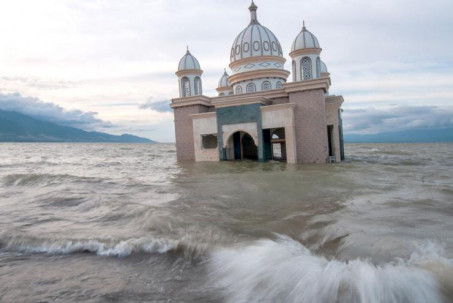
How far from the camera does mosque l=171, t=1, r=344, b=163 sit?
52.4ft

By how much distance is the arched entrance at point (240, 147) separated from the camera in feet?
60.5

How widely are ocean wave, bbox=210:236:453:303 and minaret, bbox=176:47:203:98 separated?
1883 cm

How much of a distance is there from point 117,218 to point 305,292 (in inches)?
148

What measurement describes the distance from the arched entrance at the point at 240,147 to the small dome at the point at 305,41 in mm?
6018

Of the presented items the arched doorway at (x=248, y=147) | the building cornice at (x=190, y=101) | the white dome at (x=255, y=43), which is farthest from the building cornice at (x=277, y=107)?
the white dome at (x=255, y=43)

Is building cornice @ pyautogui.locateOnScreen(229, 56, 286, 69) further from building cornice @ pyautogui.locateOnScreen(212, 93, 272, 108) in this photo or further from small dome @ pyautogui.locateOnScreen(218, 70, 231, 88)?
small dome @ pyautogui.locateOnScreen(218, 70, 231, 88)

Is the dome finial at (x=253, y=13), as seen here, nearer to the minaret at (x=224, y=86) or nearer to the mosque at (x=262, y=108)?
the mosque at (x=262, y=108)

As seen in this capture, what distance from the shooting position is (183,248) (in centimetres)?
390

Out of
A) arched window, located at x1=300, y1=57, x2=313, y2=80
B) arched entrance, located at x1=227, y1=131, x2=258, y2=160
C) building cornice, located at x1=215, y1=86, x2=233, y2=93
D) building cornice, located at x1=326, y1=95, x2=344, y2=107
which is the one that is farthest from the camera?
building cornice, located at x1=215, y1=86, x2=233, y2=93

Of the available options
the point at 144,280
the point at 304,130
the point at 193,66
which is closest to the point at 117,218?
the point at 144,280

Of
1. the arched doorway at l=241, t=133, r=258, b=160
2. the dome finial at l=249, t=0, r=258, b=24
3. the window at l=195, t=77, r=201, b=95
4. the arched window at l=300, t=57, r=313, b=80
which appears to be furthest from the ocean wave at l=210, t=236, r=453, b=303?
the dome finial at l=249, t=0, r=258, b=24

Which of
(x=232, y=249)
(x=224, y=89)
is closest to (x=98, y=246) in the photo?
(x=232, y=249)

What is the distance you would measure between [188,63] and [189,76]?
2.86 feet

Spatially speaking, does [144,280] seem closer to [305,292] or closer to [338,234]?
[305,292]
